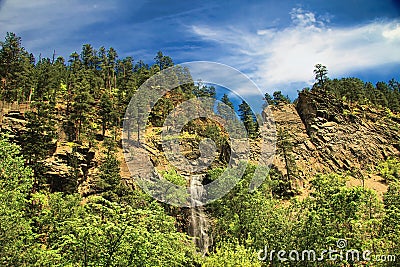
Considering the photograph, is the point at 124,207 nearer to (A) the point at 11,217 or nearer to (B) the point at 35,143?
(A) the point at 11,217

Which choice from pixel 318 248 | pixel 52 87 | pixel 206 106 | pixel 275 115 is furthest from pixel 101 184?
pixel 275 115

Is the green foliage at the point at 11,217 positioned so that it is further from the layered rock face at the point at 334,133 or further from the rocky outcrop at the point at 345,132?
the rocky outcrop at the point at 345,132

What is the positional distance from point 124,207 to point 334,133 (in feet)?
198

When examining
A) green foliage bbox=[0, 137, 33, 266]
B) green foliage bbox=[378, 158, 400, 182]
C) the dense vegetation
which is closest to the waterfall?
the dense vegetation

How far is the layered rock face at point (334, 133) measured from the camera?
66.8 m

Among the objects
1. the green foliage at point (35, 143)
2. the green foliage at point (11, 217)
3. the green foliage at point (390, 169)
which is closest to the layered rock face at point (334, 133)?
the green foliage at point (390, 169)

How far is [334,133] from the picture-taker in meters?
70.8

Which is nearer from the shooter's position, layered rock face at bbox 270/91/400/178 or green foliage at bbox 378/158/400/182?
green foliage at bbox 378/158/400/182

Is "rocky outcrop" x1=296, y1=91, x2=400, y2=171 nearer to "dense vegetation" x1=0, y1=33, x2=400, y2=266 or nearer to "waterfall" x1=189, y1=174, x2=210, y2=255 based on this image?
"dense vegetation" x1=0, y1=33, x2=400, y2=266

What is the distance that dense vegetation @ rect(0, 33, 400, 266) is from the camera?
Result: 1752cm

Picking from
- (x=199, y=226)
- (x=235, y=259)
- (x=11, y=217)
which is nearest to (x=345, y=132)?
(x=199, y=226)

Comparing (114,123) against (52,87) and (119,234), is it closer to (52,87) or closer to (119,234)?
(52,87)

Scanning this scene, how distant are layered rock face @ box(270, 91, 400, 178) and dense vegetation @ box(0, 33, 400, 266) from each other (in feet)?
17.4

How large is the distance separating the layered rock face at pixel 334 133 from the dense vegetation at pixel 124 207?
530 centimetres
